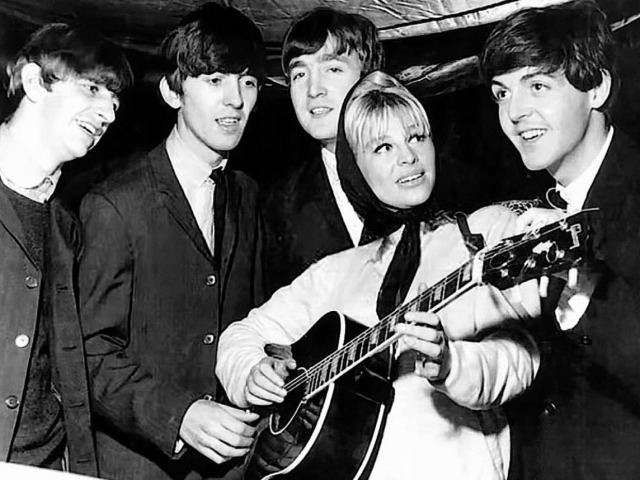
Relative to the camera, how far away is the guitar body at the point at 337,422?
1757mm

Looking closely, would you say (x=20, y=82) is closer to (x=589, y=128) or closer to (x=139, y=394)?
(x=139, y=394)

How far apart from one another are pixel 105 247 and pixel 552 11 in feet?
2.70

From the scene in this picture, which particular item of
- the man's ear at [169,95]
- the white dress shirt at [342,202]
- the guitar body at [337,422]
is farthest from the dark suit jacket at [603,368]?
the man's ear at [169,95]

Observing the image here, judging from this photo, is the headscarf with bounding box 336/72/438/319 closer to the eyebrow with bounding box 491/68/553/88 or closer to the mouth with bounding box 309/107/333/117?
the mouth with bounding box 309/107/333/117

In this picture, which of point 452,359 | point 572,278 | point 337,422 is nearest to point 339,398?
point 337,422

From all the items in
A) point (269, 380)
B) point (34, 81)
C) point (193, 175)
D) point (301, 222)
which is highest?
point (34, 81)

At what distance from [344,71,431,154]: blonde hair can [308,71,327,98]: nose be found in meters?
0.05

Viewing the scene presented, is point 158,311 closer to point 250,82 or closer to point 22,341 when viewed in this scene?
point 22,341

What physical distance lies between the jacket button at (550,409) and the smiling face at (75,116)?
863mm

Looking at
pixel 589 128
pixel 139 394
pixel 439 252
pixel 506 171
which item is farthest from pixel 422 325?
pixel 139 394

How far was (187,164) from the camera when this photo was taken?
1.94 meters

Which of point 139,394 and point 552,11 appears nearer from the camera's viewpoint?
point 552,11

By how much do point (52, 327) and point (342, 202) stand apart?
54 centimetres

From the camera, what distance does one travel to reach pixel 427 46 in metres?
1.82
